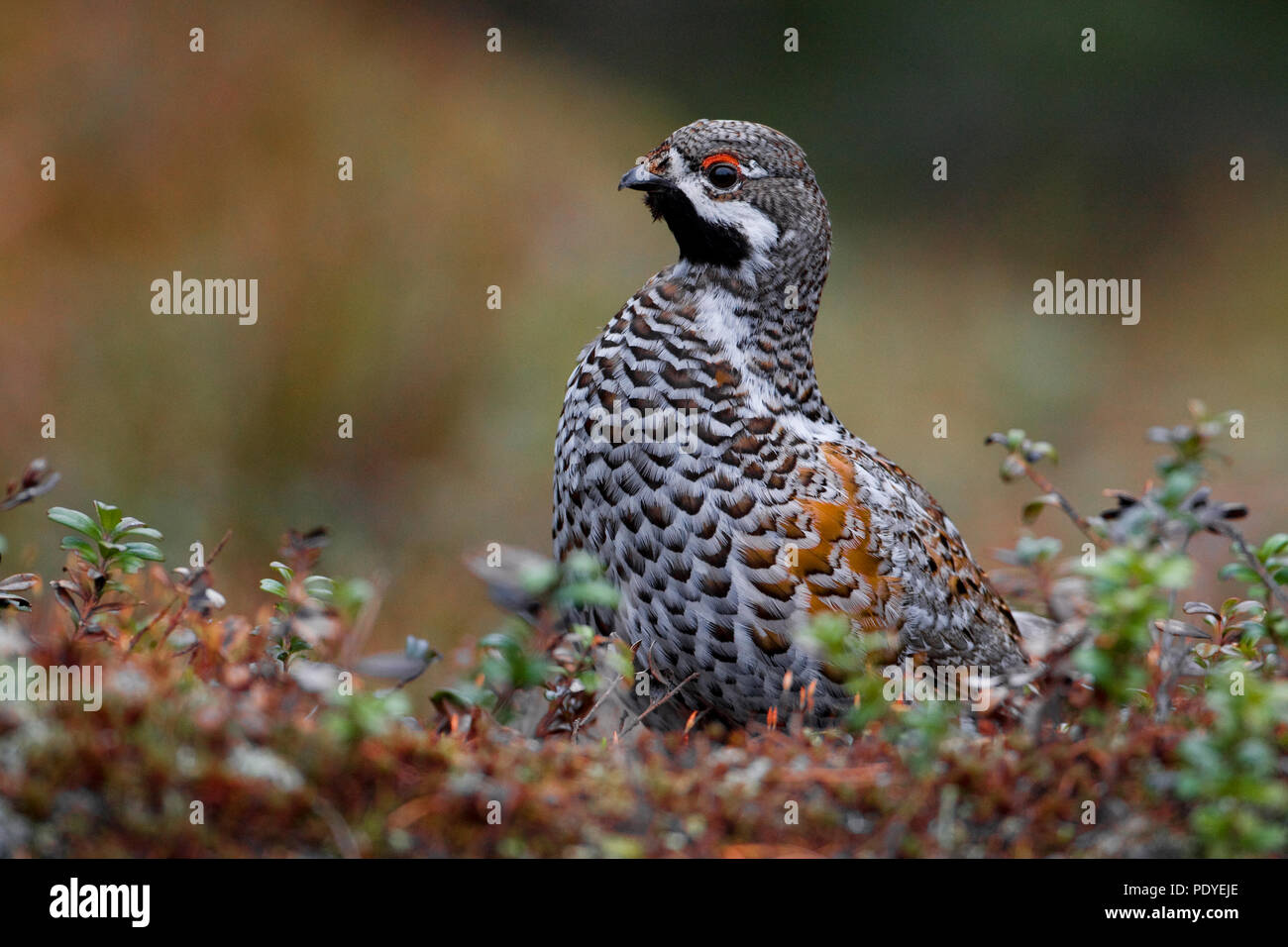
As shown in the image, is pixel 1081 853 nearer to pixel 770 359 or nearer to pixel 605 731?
pixel 605 731

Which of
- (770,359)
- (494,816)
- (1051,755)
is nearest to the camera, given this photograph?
(494,816)

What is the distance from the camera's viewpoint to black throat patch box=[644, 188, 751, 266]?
175 inches

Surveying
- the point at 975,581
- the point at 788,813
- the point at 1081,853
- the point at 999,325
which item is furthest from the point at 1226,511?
the point at 999,325

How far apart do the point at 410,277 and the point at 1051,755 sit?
8641 millimetres

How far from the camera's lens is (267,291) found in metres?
9.74

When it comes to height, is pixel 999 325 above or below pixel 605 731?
above

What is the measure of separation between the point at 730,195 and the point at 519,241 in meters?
7.33

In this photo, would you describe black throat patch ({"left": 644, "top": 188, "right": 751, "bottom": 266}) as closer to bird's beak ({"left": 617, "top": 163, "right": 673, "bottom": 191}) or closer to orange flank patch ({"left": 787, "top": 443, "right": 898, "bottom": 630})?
bird's beak ({"left": 617, "top": 163, "right": 673, "bottom": 191})

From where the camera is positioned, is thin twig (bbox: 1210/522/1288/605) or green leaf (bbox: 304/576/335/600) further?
green leaf (bbox: 304/576/335/600)

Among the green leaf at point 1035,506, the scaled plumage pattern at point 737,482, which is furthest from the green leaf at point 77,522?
the green leaf at point 1035,506

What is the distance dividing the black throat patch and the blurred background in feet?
14.1
